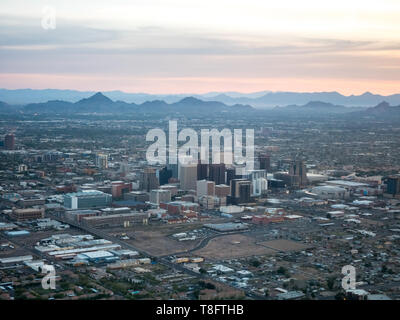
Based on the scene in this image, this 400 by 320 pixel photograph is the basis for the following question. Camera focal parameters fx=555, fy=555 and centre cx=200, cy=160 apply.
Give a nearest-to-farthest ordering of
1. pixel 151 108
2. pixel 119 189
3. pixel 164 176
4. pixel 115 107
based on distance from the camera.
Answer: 1. pixel 119 189
2. pixel 164 176
3. pixel 151 108
4. pixel 115 107

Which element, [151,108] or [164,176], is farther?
[151,108]

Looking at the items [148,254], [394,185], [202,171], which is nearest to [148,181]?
[202,171]

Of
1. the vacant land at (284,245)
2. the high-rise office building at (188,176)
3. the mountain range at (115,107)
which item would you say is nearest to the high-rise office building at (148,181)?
the high-rise office building at (188,176)

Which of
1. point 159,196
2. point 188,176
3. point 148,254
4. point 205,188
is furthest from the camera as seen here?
point 188,176

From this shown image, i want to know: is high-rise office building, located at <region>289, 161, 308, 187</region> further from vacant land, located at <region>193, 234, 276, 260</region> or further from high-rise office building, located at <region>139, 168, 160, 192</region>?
vacant land, located at <region>193, 234, 276, 260</region>

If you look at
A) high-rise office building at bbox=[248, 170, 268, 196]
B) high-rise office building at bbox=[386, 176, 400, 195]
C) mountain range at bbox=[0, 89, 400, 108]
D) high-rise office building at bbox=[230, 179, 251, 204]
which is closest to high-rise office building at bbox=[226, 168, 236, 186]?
high-rise office building at bbox=[248, 170, 268, 196]

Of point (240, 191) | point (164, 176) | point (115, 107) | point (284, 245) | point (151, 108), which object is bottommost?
point (284, 245)

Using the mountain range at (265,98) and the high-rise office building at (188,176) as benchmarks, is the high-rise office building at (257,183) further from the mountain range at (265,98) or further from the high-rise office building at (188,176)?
the mountain range at (265,98)

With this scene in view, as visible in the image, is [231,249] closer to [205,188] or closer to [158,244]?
[158,244]

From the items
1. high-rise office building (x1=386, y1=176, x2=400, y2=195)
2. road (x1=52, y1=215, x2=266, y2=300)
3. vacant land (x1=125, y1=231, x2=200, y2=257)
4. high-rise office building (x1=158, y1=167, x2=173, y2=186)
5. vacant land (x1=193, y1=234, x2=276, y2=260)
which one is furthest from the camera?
high-rise office building (x1=158, y1=167, x2=173, y2=186)
